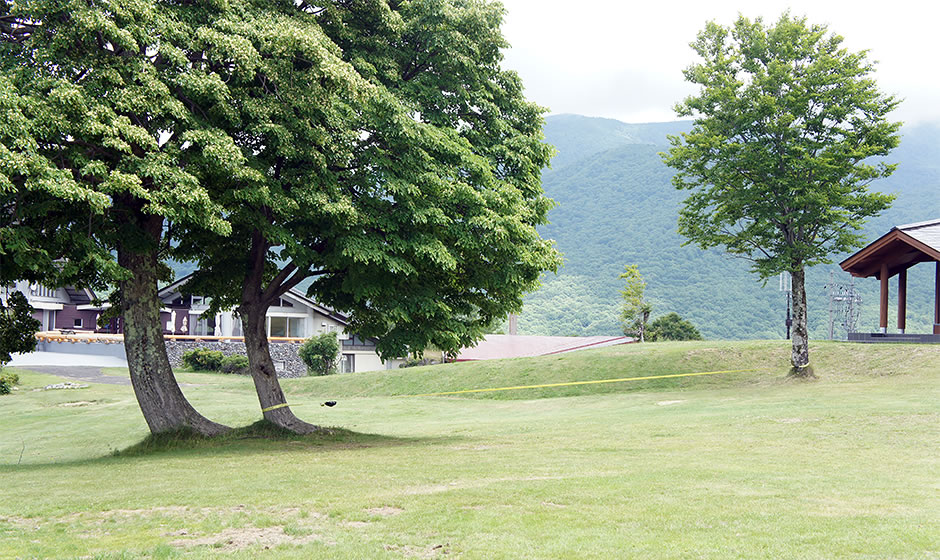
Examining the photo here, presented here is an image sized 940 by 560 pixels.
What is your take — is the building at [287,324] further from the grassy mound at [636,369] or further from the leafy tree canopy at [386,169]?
the leafy tree canopy at [386,169]

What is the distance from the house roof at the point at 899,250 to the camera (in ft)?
109

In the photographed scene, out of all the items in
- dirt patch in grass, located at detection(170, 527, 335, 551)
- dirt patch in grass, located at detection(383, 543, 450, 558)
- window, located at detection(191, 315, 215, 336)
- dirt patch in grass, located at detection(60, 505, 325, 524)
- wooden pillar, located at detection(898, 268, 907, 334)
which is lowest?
dirt patch in grass, located at detection(60, 505, 325, 524)

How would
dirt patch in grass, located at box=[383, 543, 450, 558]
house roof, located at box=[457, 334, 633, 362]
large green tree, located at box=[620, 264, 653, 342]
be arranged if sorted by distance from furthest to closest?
large green tree, located at box=[620, 264, 653, 342] → house roof, located at box=[457, 334, 633, 362] → dirt patch in grass, located at box=[383, 543, 450, 558]

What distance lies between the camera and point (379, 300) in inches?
725

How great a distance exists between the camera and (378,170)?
1744 centimetres

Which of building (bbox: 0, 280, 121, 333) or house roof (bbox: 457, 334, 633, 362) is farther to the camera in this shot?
building (bbox: 0, 280, 121, 333)

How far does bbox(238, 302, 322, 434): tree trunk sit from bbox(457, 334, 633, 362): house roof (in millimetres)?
43717

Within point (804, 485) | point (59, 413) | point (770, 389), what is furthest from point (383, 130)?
point (59, 413)

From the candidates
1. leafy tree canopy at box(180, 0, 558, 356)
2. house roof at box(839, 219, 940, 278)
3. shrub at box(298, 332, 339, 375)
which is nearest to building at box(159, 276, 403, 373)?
shrub at box(298, 332, 339, 375)

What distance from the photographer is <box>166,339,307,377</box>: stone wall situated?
191 feet

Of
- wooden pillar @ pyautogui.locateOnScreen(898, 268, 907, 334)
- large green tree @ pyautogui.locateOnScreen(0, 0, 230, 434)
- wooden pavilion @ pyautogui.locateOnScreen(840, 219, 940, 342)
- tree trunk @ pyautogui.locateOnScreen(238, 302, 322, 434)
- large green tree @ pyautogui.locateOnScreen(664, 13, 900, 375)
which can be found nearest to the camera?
large green tree @ pyautogui.locateOnScreen(0, 0, 230, 434)

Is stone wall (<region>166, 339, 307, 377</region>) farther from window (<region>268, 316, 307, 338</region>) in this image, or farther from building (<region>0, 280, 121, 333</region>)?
building (<region>0, 280, 121, 333</region>)

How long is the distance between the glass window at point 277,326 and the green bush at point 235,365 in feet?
31.3

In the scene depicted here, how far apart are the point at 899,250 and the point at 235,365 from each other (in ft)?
131
